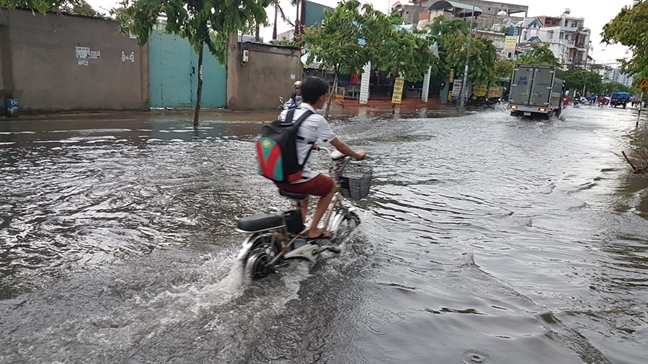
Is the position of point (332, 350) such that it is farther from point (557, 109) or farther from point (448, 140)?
point (557, 109)

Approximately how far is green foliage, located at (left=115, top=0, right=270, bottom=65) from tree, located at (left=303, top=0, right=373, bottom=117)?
25.5 ft

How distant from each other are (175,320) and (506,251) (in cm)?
398

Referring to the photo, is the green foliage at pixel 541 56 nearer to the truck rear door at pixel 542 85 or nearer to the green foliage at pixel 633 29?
the truck rear door at pixel 542 85

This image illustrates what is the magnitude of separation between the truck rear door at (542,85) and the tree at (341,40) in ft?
39.8

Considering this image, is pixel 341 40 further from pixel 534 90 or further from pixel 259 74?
pixel 534 90

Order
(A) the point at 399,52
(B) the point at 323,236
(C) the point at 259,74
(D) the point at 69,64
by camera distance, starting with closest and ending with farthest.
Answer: (B) the point at 323,236
(D) the point at 69,64
(C) the point at 259,74
(A) the point at 399,52

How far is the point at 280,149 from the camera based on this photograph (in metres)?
4.07

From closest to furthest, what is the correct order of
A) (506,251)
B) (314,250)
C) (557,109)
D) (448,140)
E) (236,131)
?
(314,250) → (506,251) → (236,131) → (448,140) → (557,109)

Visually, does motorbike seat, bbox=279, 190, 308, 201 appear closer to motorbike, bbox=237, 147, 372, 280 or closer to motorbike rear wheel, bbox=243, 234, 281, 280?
motorbike, bbox=237, 147, 372, 280

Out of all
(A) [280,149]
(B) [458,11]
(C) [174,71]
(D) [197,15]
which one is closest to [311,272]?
(A) [280,149]

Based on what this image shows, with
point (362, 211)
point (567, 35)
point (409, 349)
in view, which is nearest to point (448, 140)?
point (362, 211)

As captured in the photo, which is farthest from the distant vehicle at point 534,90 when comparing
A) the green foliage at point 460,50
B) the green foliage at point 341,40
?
the green foliage at point 341,40

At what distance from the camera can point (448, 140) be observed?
54.7 feet

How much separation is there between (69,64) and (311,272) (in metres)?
15.0
